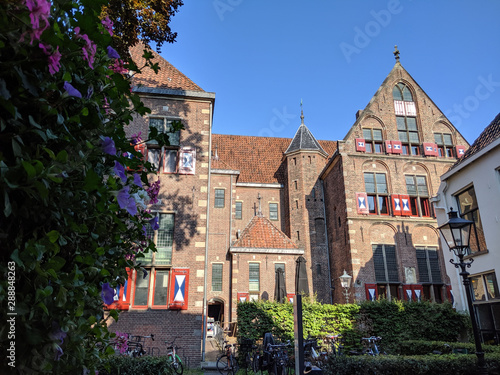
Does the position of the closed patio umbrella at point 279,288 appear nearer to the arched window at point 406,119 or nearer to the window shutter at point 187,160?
the window shutter at point 187,160

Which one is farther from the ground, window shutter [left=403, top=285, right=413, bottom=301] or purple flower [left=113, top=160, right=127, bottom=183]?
window shutter [left=403, top=285, right=413, bottom=301]

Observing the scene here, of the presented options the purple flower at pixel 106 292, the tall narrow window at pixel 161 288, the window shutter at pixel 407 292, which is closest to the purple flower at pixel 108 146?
the purple flower at pixel 106 292

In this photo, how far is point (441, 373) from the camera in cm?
798

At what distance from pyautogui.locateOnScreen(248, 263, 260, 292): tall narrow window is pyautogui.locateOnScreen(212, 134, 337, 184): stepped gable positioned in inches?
358

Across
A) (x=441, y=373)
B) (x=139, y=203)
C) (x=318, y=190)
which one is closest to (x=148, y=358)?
(x=441, y=373)

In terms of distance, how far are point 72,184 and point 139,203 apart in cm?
82

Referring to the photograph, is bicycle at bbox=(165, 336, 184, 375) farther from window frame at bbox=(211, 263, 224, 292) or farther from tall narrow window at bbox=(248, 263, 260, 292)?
window frame at bbox=(211, 263, 224, 292)

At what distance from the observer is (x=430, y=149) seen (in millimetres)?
23875

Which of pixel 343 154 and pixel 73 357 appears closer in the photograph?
pixel 73 357

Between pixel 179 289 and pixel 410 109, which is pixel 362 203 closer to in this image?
pixel 410 109

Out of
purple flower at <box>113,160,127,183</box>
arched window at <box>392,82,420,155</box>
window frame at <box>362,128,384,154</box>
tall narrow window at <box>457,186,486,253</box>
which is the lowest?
purple flower at <box>113,160,127,183</box>

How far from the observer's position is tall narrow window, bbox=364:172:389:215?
22516 mm

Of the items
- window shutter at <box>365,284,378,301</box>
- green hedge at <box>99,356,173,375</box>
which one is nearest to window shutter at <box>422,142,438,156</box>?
window shutter at <box>365,284,378,301</box>

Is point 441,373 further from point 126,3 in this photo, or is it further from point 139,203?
point 126,3
